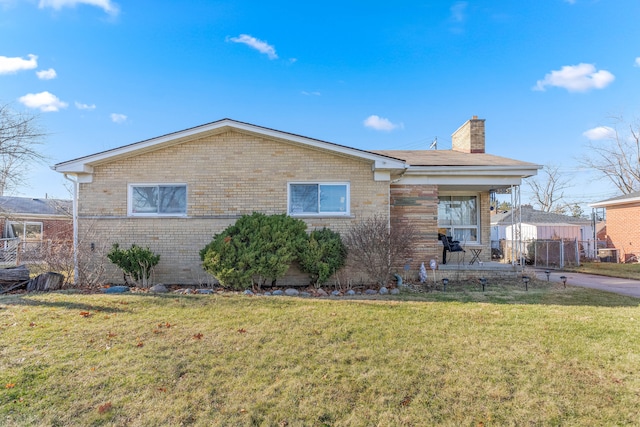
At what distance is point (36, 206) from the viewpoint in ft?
76.8

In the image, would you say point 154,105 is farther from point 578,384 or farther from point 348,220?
point 578,384

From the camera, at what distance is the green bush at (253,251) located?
766cm

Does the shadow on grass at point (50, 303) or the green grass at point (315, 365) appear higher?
the shadow on grass at point (50, 303)

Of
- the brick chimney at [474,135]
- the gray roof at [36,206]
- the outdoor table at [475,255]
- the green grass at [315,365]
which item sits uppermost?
the brick chimney at [474,135]

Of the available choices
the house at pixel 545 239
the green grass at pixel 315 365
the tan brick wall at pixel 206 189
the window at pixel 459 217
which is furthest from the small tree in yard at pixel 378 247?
the house at pixel 545 239

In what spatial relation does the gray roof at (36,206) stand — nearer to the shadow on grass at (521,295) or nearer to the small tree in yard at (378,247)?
the small tree in yard at (378,247)

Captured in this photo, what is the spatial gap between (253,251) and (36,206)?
2434 cm

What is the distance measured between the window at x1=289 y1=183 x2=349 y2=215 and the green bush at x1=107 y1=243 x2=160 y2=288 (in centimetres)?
389

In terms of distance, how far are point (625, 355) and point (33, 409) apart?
6408 millimetres

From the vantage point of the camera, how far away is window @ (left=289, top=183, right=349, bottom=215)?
9.21 metres

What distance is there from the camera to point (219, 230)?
9.10 m

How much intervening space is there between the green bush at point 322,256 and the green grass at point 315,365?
2.10m

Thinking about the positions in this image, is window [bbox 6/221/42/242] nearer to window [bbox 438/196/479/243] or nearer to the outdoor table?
window [bbox 438/196/479/243]

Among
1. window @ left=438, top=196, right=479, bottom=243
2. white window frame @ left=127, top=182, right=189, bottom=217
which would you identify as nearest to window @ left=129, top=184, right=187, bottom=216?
white window frame @ left=127, top=182, right=189, bottom=217
